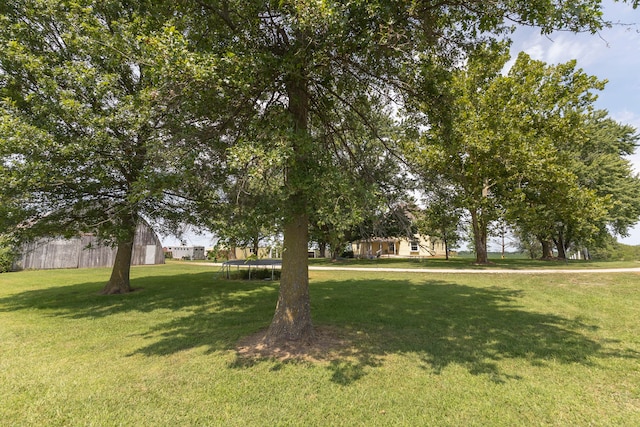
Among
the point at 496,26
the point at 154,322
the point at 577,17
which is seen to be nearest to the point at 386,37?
the point at 496,26

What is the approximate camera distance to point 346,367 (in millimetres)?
4738

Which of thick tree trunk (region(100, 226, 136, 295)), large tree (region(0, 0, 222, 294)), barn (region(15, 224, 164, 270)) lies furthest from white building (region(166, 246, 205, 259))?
large tree (region(0, 0, 222, 294))

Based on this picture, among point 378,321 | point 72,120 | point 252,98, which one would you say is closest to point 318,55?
point 252,98

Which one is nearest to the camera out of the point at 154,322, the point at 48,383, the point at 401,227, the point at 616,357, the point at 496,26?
the point at 48,383

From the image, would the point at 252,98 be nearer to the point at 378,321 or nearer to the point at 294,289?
the point at 294,289

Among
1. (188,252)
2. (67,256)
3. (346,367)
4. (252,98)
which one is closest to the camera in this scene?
(346,367)

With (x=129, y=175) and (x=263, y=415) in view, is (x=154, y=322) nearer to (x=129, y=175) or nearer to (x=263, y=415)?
(x=129, y=175)

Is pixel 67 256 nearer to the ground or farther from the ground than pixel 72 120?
nearer to the ground

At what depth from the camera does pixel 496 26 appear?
5383mm

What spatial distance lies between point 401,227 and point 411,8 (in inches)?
131

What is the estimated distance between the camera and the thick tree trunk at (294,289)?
586cm

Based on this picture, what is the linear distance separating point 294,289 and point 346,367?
169cm

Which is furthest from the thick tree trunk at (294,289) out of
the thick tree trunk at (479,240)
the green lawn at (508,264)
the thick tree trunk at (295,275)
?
the thick tree trunk at (479,240)

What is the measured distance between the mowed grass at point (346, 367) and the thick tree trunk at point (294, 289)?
85 cm
